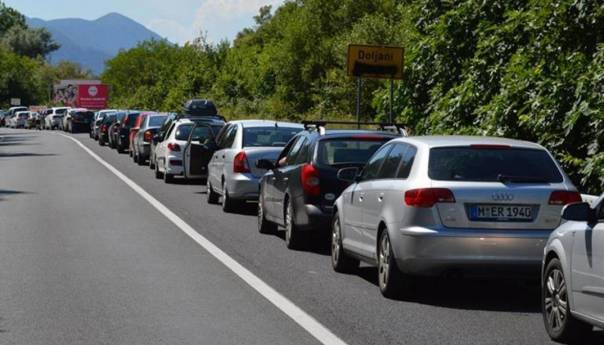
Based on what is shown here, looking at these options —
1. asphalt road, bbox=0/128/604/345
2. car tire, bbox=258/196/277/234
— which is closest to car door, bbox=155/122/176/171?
asphalt road, bbox=0/128/604/345

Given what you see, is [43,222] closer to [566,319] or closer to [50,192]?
[50,192]

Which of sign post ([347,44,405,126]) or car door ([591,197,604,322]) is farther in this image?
sign post ([347,44,405,126])

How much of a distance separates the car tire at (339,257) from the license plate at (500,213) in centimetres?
258

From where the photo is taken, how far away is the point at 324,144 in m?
15.3

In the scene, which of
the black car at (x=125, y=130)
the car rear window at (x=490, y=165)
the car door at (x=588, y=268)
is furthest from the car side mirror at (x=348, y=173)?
the black car at (x=125, y=130)

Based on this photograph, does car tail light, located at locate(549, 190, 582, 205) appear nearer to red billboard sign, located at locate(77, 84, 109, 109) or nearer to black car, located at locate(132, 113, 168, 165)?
black car, located at locate(132, 113, 168, 165)

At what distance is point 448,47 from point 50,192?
860cm

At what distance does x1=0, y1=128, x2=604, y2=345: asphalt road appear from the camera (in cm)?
949

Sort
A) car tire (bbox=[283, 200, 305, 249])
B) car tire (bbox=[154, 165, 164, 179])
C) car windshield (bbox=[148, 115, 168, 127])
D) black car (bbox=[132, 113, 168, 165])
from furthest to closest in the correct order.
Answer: car windshield (bbox=[148, 115, 168, 127]) → black car (bbox=[132, 113, 168, 165]) → car tire (bbox=[154, 165, 164, 179]) → car tire (bbox=[283, 200, 305, 249])

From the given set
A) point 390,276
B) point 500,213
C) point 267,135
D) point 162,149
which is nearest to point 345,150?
point 390,276

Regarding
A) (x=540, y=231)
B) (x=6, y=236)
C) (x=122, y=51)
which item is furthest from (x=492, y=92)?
(x=122, y=51)

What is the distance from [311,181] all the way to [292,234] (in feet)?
2.79

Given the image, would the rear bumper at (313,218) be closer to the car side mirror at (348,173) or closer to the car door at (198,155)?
the car side mirror at (348,173)

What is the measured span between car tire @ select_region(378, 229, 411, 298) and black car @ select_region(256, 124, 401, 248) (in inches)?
133
